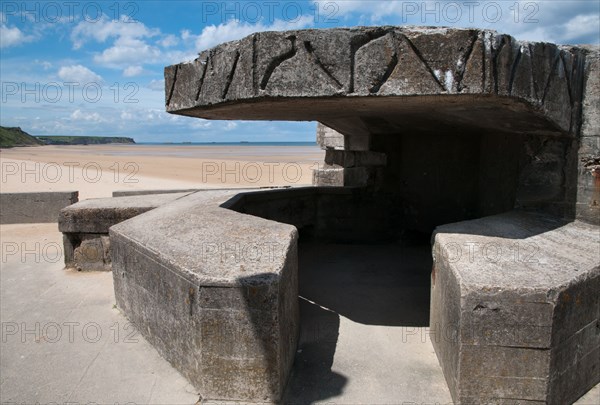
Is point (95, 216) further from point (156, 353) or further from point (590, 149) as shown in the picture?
point (590, 149)

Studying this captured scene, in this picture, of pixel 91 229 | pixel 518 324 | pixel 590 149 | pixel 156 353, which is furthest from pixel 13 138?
pixel 518 324

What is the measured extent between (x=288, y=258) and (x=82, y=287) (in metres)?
2.75

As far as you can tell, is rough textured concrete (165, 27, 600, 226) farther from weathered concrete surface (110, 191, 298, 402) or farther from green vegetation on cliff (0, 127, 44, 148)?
green vegetation on cliff (0, 127, 44, 148)

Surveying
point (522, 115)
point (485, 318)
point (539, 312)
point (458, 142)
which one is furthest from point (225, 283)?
point (458, 142)

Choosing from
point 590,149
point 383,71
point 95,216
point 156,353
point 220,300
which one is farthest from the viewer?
point 95,216

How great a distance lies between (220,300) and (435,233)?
5.34 feet

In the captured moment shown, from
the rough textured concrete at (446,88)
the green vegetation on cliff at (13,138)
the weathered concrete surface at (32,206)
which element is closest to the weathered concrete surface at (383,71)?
the rough textured concrete at (446,88)

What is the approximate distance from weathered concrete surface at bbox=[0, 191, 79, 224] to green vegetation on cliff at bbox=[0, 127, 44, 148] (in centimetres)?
6161

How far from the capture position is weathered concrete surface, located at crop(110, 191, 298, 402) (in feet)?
8.25

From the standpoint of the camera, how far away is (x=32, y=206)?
25.3ft

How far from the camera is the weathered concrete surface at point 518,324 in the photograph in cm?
238

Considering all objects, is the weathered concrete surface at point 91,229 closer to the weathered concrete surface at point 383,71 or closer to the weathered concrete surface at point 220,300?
the weathered concrete surface at point 220,300

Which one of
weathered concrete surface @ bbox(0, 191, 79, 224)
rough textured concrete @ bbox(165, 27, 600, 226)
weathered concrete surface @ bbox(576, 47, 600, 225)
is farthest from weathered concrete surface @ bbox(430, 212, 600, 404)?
weathered concrete surface @ bbox(0, 191, 79, 224)

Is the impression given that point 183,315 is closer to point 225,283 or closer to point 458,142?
point 225,283
